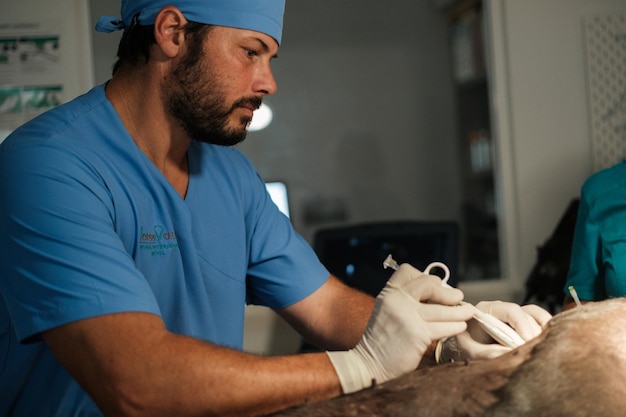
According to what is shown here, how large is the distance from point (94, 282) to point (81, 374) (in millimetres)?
131

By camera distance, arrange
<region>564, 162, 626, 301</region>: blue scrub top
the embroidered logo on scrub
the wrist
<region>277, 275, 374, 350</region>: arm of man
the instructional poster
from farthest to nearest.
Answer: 1. the instructional poster
2. <region>564, 162, 626, 301</region>: blue scrub top
3. <region>277, 275, 374, 350</region>: arm of man
4. the embroidered logo on scrub
5. the wrist

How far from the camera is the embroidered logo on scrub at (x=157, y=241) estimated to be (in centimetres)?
128

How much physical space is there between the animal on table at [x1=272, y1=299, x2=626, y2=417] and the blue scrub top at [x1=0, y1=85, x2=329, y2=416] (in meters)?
0.38

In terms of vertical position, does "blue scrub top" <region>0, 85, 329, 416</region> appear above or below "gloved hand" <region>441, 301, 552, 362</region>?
above

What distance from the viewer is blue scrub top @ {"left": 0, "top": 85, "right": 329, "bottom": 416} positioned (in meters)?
1.06

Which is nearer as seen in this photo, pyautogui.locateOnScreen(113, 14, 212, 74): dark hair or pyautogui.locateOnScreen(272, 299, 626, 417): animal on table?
pyautogui.locateOnScreen(272, 299, 626, 417): animal on table

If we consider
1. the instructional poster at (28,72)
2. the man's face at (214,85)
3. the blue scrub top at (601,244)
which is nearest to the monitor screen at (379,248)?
the blue scrub top at (601,244)

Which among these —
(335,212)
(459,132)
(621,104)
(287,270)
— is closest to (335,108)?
(335,212)

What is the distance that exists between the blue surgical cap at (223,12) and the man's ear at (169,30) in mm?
14

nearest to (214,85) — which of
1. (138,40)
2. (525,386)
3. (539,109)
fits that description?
(138,40)

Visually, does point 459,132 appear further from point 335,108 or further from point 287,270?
point 287,270

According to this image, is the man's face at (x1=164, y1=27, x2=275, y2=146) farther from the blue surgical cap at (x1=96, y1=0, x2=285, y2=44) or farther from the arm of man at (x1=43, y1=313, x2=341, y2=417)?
the arm of man at (x1=43, y1=313, x2=341, y2=417)

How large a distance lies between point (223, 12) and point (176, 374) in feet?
2.25

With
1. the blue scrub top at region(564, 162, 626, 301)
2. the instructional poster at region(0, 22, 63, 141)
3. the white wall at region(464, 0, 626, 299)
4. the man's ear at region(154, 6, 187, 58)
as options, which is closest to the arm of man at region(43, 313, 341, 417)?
the man's ear at region(154, 6, 187, 58)
